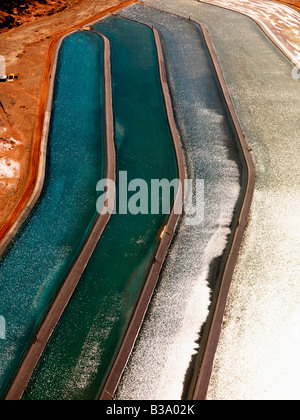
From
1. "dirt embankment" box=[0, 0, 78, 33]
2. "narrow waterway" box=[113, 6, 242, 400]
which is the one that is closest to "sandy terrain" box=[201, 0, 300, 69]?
"narrow waterway" box=[113, 6, 242, 400]

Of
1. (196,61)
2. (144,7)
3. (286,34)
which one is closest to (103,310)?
(196,61)

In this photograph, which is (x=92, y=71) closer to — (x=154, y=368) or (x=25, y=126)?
(x=25, y=126)

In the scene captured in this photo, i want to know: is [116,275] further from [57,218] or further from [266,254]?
[266,254]

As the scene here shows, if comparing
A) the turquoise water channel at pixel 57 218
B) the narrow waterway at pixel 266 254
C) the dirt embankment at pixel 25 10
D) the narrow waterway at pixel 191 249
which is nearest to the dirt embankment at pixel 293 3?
the narrow waterway at pixel 266 254

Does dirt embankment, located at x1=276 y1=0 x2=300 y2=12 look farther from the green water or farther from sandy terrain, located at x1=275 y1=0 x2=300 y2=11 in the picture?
the green water

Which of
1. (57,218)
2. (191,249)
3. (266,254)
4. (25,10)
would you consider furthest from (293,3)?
(57,218)
